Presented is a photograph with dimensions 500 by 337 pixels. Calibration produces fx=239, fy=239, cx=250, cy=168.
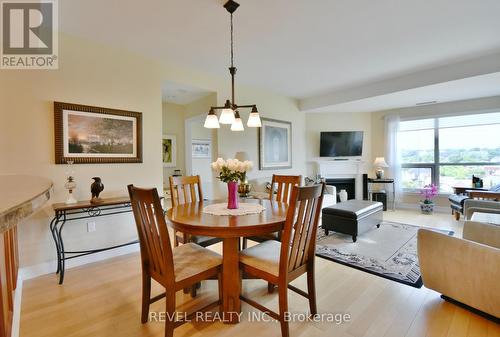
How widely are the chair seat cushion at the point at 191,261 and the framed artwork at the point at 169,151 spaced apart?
4.15m

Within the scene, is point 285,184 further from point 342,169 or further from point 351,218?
point 342,169

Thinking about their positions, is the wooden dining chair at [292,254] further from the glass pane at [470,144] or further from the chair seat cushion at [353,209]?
the glass pane at [470,144]

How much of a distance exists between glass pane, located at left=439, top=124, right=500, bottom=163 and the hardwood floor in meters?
4.63

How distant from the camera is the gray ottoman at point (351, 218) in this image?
11.3 ft

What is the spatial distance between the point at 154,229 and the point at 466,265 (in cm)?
229

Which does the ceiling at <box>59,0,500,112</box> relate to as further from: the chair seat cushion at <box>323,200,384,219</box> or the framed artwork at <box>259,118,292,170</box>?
the chair seat cushion at <box>323,200,384,219</box>

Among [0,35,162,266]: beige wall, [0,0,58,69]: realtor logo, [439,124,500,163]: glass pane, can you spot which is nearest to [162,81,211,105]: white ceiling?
[0,35,162,266]: beige wall

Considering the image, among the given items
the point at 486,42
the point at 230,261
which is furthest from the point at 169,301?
the point at 486,42

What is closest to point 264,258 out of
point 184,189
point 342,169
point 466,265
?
point 184,189

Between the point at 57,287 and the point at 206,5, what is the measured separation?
3119 millimetres

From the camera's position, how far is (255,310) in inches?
78.7

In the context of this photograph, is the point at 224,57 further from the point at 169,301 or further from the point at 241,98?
the point at 169,301

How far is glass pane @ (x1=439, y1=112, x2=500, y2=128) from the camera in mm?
5000

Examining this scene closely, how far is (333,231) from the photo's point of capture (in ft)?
12.3
